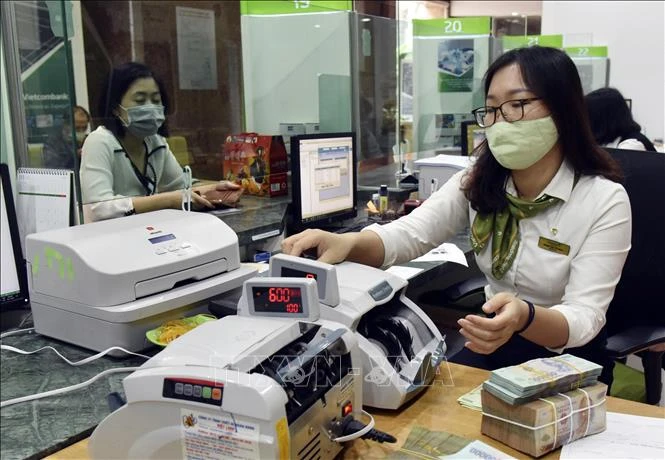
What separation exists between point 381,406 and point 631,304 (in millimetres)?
1083

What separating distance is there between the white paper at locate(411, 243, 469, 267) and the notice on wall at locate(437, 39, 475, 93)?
2.61m

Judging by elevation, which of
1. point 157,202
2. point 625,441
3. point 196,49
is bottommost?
point 625,441

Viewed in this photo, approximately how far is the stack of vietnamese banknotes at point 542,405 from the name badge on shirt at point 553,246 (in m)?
0.45

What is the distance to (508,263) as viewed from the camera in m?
1.70

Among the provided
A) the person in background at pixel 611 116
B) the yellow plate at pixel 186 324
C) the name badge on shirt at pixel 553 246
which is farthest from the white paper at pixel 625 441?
the person in background at pixel 611 116

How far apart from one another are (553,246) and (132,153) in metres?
1.46

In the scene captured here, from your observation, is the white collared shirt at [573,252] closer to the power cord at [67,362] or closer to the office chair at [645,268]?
the office chair at [645,268]

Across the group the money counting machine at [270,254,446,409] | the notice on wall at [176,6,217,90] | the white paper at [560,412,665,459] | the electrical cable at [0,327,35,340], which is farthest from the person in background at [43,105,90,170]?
the notice on wall at [176,6,217,90]

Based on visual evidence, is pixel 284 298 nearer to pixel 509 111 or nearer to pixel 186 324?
pixel 186 324

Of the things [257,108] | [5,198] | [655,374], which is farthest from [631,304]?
[257,108]

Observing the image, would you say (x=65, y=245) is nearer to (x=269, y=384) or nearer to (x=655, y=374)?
(x=269, y=384)

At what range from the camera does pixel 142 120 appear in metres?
2.21

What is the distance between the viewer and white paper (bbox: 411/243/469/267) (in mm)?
2279

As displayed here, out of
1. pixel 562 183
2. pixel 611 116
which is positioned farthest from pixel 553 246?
pixel 611 116
